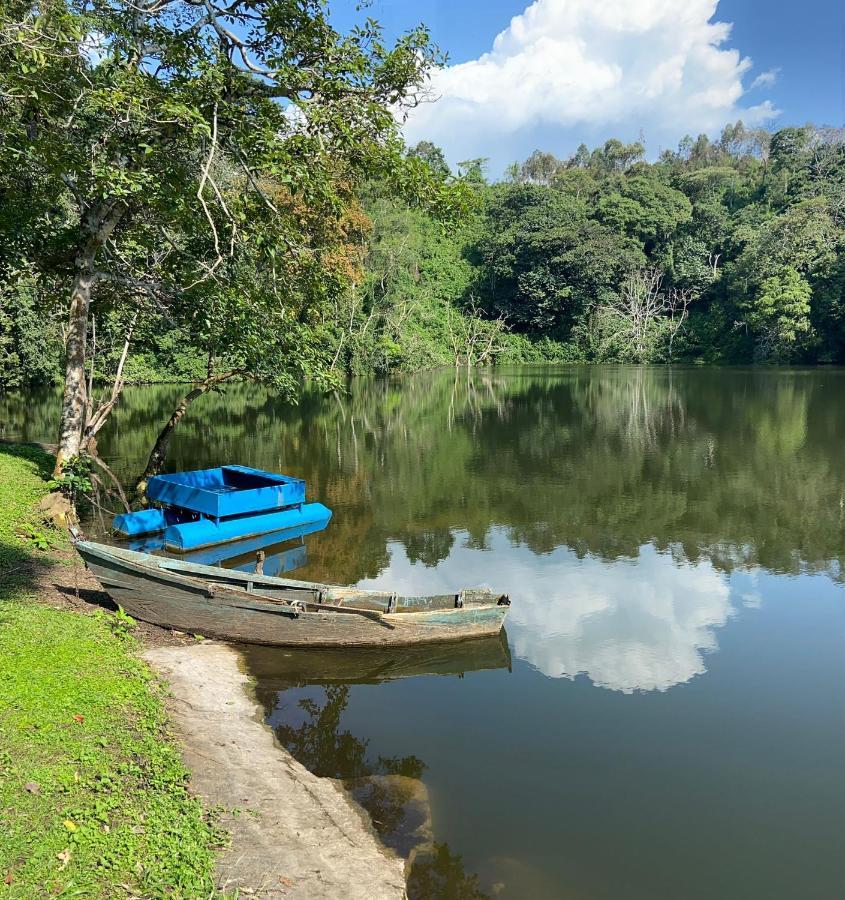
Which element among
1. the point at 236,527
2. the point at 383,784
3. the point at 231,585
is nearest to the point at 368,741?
the point at 383,784

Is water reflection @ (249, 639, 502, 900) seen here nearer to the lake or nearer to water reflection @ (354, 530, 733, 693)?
the lake

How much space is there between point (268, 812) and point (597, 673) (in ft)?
15.6

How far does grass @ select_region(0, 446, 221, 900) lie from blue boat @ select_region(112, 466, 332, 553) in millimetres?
5189

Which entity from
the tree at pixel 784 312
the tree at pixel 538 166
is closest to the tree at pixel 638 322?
the tree at pixel 784 312

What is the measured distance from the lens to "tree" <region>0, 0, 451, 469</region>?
34.7ft

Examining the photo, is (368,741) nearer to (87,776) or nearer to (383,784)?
(383,784)

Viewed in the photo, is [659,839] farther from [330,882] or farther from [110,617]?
[110,617]

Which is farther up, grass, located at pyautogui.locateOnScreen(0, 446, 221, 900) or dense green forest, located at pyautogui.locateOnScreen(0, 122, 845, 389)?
dense green forest, located at pyautogui.locateOnScreen(0, 122, 845, 389)

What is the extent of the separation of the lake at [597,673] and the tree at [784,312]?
36.2 metres

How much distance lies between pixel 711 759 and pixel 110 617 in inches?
276

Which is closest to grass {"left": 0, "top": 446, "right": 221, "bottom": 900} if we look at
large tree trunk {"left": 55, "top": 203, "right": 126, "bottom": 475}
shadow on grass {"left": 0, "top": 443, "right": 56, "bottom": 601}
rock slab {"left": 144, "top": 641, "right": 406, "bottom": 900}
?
rock slab {"left": 144, "top": 641, "right": 406, "bottom": 900}

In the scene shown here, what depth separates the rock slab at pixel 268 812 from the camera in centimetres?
482

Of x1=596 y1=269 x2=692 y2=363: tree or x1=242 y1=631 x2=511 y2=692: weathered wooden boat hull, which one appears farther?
x1=596 y1=269 x2=692 y2=363: tree

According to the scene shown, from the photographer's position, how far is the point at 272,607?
8.77 m
